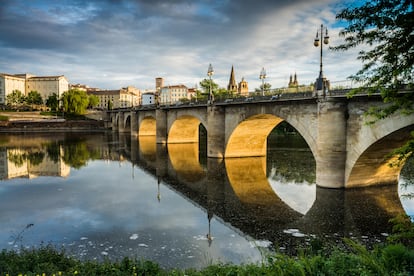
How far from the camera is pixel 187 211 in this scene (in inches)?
678

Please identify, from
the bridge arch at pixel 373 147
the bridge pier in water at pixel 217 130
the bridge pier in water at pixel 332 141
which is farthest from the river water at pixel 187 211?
the bridge pier in water at pixel 217 130

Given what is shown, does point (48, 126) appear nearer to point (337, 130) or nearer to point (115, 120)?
point (115, 120)

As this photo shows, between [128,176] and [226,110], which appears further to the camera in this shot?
[226,110]

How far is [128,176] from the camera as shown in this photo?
27.6 meters

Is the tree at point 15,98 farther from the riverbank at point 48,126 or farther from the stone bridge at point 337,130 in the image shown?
the stone bridge at point 337,130

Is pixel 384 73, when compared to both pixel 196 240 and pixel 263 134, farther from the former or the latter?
pixel 263 134

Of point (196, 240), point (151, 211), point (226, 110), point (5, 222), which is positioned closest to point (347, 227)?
point (196, 240)

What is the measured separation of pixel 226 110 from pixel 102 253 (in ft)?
79.9

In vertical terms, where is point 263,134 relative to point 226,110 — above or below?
below

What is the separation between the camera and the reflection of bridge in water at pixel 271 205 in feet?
47.1

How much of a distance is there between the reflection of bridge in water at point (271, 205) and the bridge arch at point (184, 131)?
73.7 feet

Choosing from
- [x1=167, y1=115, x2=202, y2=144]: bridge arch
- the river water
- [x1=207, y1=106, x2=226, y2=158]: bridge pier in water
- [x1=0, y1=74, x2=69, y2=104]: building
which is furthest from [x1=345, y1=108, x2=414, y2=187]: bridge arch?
[x1=0, y1=74, x2=69, y2=104]: building

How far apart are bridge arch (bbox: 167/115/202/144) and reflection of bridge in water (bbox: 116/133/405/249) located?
73.7 feet

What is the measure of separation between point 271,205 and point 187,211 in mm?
4669
